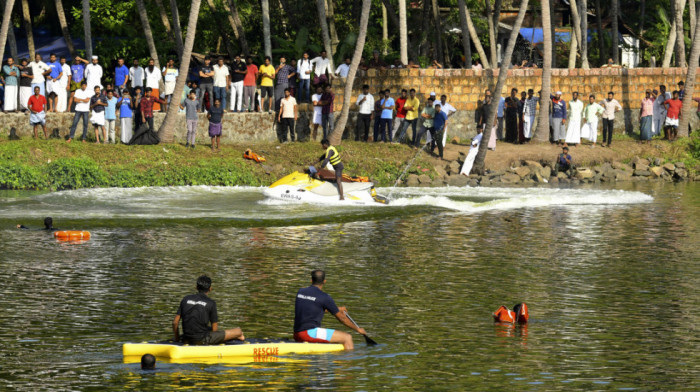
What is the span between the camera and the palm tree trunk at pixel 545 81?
39.8 metres

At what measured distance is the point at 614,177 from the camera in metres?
40.4

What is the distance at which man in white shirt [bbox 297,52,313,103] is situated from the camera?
3900 cm

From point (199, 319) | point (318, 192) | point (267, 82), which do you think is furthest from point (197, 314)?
point (267, 82)

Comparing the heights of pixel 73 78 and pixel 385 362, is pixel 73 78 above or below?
above

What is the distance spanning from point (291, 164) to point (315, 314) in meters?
21.9

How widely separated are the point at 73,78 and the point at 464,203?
13.5 m

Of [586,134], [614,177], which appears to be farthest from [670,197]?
[586,134]

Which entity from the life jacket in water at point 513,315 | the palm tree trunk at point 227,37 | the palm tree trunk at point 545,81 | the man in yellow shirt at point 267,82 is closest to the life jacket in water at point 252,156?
the man in yellow shirt at point 267,82

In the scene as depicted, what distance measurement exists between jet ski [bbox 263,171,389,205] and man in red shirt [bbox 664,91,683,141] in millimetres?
16556

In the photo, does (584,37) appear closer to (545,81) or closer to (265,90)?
(545,81)

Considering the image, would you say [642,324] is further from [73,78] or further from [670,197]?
[73,78]

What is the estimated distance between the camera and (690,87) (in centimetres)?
4244

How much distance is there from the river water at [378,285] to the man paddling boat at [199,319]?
474 mm

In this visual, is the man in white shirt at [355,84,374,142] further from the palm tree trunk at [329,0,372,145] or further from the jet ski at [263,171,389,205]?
the jet ski at [263,171,389,205]
